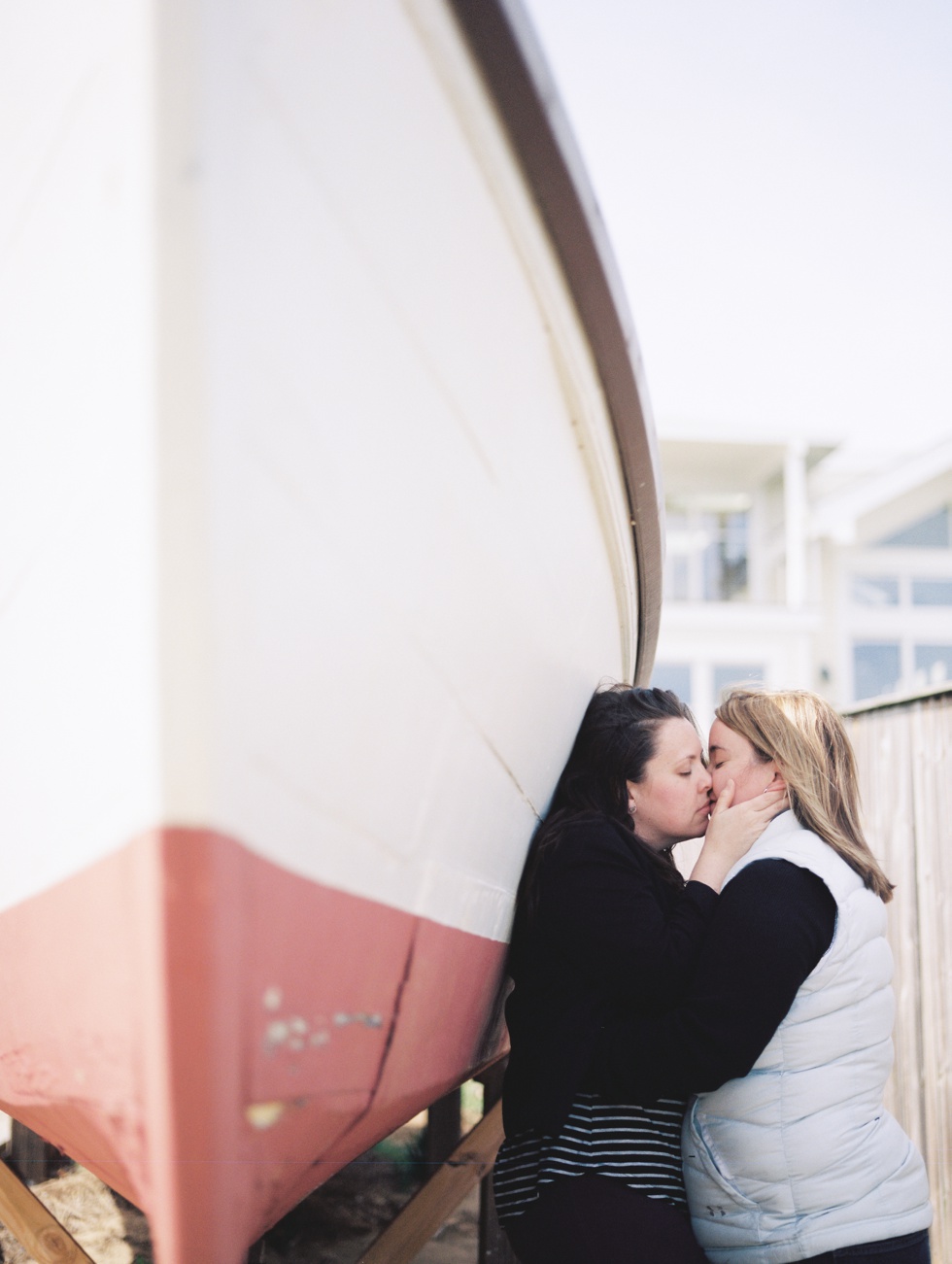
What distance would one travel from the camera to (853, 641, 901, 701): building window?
38.1 feet

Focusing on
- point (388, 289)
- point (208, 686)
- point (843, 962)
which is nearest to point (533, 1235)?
point (843, 962)

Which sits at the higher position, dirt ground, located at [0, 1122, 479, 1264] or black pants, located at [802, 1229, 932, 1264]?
black pants, located at [802, 1229, 932, 1264]

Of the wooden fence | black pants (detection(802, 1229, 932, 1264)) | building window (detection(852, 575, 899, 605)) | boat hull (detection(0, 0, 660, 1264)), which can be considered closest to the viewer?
boat hull (detection(0, 0, 660, 1264))

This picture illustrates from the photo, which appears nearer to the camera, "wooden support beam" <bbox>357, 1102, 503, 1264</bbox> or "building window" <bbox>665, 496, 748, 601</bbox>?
"wooden support beam" <bbox>357, 1102, 503, 1264</bbox>

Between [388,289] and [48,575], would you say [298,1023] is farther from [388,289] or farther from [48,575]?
[388,289]

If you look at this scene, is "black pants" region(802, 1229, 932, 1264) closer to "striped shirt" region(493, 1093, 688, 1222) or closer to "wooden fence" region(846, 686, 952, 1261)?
"striped shirt" region(493, 1093, 688, 1222)

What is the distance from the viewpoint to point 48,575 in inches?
36.9

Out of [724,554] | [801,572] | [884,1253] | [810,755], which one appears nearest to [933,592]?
[801,572]

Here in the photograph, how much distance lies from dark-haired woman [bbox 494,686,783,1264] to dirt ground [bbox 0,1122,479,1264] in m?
1.74

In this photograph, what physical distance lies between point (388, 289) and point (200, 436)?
30 centimetres

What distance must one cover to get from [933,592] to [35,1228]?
12205 mm

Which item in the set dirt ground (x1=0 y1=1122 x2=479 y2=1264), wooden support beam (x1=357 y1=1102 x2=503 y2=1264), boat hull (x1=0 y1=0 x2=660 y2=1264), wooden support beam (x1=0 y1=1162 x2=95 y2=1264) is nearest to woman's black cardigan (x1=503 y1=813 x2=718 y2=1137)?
boat hull (x1=0 y1=0 x2=660 y2=1264)

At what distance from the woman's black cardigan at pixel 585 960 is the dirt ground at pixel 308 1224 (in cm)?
179

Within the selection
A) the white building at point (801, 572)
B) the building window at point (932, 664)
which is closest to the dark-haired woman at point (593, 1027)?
the white building at point (801, 572)
